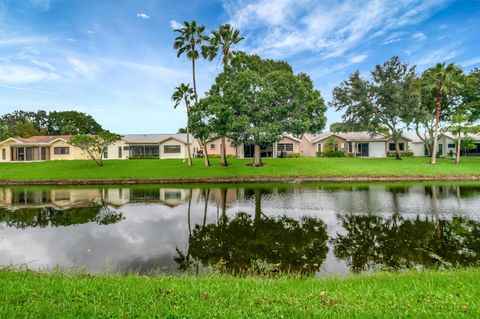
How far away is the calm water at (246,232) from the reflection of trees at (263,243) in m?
0.04

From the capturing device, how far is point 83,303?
16.4 feet

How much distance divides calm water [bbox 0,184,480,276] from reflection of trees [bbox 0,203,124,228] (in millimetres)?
56

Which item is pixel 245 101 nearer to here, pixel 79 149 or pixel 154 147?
pixel 154 147

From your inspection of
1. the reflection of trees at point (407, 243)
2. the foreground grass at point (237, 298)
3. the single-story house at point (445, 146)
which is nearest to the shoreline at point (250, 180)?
the reflection of trees at point (407, 243)

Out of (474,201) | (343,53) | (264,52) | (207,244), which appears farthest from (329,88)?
(207,244)

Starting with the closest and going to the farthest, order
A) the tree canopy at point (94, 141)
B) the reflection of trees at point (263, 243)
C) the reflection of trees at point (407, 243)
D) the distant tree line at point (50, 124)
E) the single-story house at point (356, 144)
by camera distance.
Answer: the reflection of trees at point (407, 243), the reflection of trees at point (263, 243), the tree canopy at point (94, 141), the single-story house at point (356, 144), the distant tree line at point (50, 124)

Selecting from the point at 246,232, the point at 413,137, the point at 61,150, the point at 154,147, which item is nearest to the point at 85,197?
the point at 246,232

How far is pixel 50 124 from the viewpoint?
102688 mm

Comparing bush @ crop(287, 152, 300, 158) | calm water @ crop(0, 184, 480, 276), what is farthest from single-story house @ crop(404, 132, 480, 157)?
calm water @ crop(0, 184, 480, 276)

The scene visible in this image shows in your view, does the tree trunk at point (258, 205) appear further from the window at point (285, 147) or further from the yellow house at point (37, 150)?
the yellow house at point (37, 150)

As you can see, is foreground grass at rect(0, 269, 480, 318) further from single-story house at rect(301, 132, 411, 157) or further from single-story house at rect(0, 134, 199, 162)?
single-story house at rect(301, 132, 411, 157)

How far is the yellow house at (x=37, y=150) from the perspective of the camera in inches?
2235

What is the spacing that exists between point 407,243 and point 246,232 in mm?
6203

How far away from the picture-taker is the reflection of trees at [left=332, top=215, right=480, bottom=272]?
30.8ft
